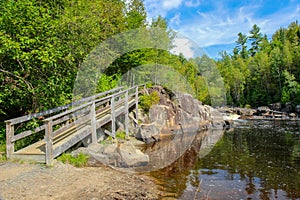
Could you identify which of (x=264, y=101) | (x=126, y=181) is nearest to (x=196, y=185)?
(x=126, y=181)

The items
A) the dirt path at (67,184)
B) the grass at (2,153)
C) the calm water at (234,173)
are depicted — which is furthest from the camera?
the grass at (2,153)

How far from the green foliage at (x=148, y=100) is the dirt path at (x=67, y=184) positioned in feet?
32.5

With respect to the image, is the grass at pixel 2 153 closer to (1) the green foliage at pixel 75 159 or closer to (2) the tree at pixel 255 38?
(1) the green foliage at pixel 75 159

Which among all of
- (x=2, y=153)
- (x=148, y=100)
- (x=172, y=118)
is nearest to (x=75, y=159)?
(x=2, y=153)

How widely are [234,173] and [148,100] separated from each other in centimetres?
953

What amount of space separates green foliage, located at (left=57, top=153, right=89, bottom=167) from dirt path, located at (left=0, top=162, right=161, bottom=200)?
366 mm

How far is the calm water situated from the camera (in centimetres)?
700

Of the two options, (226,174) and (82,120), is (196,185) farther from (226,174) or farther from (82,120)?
(82,120)

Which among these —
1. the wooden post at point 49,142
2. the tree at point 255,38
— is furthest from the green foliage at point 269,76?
the wooden post at point 49,142

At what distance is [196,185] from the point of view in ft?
24.8

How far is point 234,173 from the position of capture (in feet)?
28.9

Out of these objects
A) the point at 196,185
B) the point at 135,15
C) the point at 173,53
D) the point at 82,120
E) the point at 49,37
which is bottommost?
the point at 196,185

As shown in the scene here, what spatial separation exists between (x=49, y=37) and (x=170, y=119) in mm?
11302

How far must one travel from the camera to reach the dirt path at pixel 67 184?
18.1 ft
